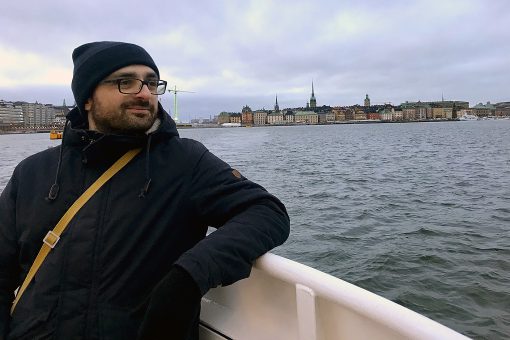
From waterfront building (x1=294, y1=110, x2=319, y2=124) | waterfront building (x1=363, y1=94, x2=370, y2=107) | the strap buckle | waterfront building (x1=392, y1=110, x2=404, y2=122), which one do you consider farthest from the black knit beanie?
waterfront building (x1=363, y1=94, x2=370, y2=107)

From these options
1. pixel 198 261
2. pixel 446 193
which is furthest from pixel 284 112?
pixel 198 261

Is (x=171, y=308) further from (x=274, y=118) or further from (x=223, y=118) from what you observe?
(x=223, y=118)

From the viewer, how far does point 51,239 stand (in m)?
1.81

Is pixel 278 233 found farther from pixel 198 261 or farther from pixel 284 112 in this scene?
pixel 284 112

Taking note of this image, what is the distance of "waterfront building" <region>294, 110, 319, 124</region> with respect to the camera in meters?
174

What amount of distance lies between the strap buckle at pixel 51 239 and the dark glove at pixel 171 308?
0.60 meters

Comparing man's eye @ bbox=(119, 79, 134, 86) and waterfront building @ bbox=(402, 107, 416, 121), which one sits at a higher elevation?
waterfront building @ bbox=(402, 107, 416, 121)

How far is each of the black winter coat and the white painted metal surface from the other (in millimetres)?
224

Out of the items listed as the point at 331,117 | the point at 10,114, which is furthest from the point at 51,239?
the point at 331,117

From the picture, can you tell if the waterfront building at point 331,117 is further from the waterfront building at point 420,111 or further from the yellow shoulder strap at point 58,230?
the yellow shoulder strap at point 58,230

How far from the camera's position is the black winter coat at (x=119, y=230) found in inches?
66.7

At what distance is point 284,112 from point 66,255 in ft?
598

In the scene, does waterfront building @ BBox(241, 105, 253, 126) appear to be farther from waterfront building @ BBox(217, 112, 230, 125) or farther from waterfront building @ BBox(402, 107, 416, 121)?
waterfront building @ BBox(402, 107, 416, 121)

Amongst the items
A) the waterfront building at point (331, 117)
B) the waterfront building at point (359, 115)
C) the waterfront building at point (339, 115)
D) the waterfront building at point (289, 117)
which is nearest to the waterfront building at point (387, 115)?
the waterfront building at point (359, 115)
